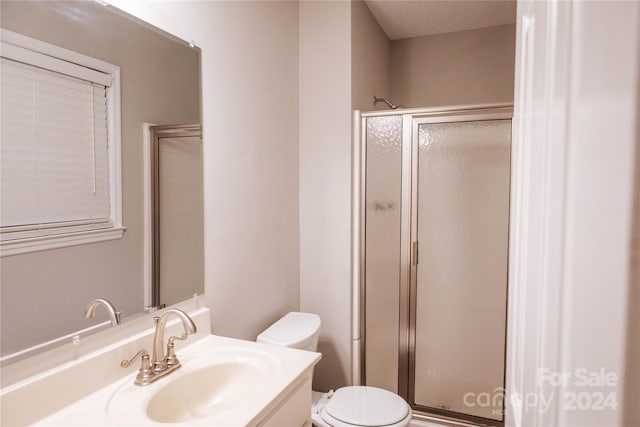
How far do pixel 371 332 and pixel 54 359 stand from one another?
1.73 meters

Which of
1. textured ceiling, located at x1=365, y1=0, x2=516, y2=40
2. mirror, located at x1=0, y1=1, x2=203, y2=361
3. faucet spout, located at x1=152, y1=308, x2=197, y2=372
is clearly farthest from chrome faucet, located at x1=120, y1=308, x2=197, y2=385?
textured ceiling, located at x1=365, y1=0, x2=516, y2=40

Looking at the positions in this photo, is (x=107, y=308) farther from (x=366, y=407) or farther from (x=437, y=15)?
(x=437, y=15)

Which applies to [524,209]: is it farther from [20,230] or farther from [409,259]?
[409,259]

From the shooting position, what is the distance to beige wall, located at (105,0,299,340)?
165cm

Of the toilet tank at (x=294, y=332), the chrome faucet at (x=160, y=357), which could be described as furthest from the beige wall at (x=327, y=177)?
the chrome faucet at (x=160, y=357)

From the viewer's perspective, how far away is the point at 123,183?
126cm

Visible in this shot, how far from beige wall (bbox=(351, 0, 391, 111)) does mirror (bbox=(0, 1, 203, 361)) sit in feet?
3.57

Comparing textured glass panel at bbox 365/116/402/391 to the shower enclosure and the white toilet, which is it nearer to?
the shower enclosure

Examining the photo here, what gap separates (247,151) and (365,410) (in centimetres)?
131

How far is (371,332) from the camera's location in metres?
2.43

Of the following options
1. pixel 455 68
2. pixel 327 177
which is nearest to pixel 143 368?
pixel 327 177

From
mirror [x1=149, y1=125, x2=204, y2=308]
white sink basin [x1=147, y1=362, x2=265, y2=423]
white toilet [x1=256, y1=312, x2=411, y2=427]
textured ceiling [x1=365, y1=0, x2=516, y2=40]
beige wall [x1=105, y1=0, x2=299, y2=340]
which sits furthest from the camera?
textured ceiling [x1=365, y1=0, x2=516, y2=40]

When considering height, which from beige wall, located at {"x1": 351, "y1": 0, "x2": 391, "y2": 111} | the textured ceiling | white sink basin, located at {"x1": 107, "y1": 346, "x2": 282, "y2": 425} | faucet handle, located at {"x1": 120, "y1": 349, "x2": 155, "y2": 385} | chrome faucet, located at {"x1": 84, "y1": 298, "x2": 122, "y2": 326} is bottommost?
white sink basin, located at {"x1": 107, "y1": 346, "x2": 282, "y2": 425}

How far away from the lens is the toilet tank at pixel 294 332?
73.9 inches
